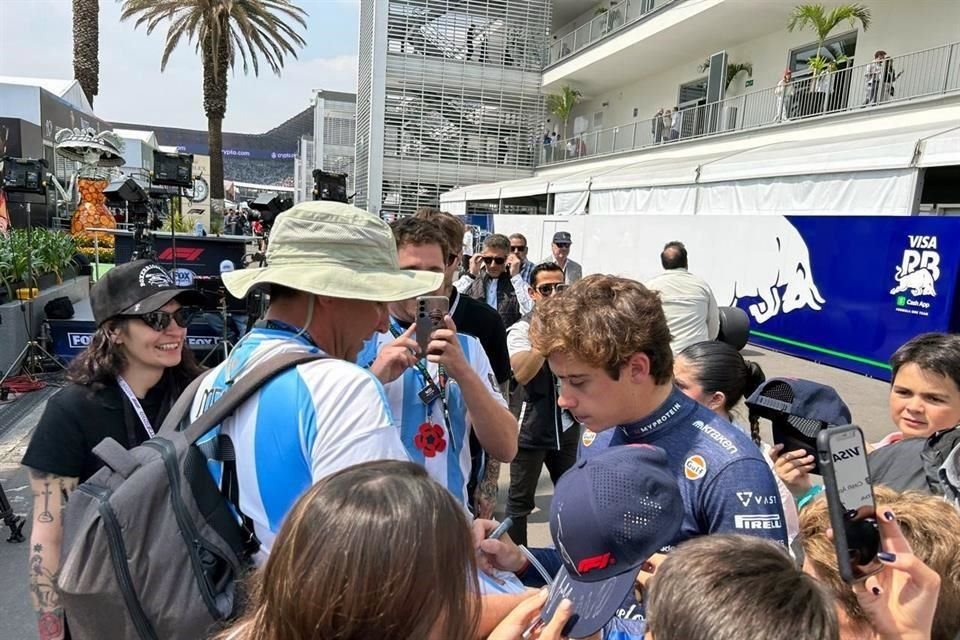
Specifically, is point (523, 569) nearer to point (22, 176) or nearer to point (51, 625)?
point (51, 625)

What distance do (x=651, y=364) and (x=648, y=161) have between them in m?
20.7

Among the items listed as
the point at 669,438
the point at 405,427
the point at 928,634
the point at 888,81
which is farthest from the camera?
the point at 888,81

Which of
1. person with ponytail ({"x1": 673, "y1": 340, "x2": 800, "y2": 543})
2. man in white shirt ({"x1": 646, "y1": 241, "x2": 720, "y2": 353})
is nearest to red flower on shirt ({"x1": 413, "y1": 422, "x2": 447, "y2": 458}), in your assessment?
person with ponytail ({"x1": 673, "y1": 340, "x2": 800, "y2": 543})

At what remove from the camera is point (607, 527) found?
35.4 inches

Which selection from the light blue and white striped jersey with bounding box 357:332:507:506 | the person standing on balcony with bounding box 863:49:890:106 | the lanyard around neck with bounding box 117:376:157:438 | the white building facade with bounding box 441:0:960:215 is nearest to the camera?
the light blue and white striped jersey with bounding box 357:332:507:506

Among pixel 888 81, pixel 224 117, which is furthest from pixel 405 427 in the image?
pixel 224 117

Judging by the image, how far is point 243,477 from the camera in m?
1.21

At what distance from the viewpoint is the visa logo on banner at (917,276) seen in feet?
26.5

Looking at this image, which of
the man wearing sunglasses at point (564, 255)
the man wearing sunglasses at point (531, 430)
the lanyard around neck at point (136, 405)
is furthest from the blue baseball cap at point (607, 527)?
the man wearing sunglasses at point (564, 255)

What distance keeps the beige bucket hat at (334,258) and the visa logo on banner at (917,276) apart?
29.4ft

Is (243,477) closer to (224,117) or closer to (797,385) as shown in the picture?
(797,385)

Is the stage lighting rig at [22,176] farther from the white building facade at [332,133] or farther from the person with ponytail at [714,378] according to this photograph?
the white building facade at [332,133]

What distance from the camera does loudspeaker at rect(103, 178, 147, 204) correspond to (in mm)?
9414

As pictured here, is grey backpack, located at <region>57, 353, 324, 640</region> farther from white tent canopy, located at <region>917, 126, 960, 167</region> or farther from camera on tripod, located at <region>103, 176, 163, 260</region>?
white tent canopy, located at <region>917, 126, 960, 167</region>
